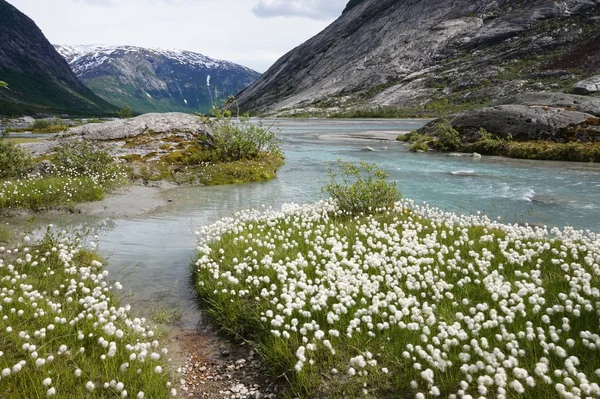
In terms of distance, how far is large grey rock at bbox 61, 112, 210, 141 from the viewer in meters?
25.4

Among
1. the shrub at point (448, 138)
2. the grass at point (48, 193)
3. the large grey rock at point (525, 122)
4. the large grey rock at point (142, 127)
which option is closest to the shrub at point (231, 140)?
the large grey rock at point (142, 127)

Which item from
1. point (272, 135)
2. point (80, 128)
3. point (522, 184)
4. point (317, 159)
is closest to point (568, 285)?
point (522, 184)

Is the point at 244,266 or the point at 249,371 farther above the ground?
the point at 244,266

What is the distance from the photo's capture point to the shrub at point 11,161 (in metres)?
18.7

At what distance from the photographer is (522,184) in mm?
19375

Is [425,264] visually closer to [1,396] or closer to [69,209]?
[1,396]

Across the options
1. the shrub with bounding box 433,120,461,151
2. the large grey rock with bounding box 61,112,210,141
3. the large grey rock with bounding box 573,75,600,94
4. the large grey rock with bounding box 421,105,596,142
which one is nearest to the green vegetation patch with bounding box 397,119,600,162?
the shrub with bounding box 433,120,461,151

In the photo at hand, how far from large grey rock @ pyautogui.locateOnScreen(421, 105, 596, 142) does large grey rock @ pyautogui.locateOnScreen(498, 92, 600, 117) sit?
5.82 feet

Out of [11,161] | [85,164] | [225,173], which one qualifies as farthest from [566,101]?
[11,161]

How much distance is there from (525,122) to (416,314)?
98.1 ft

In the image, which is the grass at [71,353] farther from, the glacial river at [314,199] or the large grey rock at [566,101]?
the large grey rock at [566,101]

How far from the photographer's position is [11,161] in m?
18.9

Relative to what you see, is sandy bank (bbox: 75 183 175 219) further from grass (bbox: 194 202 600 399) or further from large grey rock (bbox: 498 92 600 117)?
large grey rock (bbox: 498 92 600 117)

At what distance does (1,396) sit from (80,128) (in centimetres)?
2535
